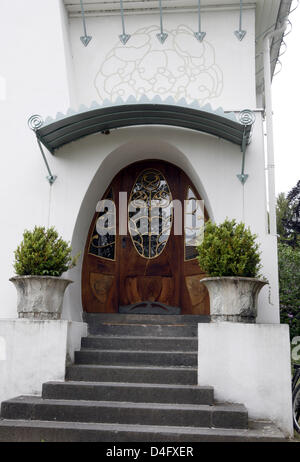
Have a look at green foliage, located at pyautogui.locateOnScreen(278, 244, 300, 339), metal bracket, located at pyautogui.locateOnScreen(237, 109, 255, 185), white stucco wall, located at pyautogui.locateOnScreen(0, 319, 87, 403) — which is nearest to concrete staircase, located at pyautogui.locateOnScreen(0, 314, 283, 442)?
white stucco wall, located at pyautogui.locateOnScreen(0, 319, 87, 403)

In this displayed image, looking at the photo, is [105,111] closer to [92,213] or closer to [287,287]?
[92,213]

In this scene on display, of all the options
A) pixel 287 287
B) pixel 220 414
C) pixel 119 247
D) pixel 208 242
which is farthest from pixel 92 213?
pixel 287 287

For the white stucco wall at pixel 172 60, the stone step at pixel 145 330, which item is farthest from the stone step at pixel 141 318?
the white stucco wall at pixel 172 60

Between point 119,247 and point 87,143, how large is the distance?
1.59 m

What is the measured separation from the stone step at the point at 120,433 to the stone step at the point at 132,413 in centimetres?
7

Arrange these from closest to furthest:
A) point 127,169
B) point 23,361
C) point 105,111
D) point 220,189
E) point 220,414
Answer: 1. point 220,414
2. point 23,361
3. point 105,111
4. point 220,189
5. point 127,169

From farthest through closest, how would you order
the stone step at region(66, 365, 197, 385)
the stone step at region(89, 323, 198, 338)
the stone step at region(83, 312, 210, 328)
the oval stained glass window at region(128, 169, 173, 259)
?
the oval stained glass window at region(128, 169, 173, 259) < the stone step at region(83, 312, 210, 328) < the stone step at region(89, 323, 198, 338) < the stone step at region(66, 365, 197, 385)

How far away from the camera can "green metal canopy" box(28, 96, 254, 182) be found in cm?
535

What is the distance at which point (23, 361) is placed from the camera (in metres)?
4.74

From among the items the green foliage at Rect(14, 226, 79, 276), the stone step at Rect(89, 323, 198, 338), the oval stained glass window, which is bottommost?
the stone step at Rect(89, 323, 198, 338)

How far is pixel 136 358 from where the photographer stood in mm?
5016

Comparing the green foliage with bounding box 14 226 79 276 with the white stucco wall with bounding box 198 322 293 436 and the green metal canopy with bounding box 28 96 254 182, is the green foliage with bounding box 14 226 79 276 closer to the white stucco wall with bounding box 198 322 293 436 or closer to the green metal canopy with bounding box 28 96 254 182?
the green metal canopy with bounding box 28 96 254 182

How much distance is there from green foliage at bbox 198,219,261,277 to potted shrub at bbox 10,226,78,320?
5.33ft

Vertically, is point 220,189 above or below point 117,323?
above
